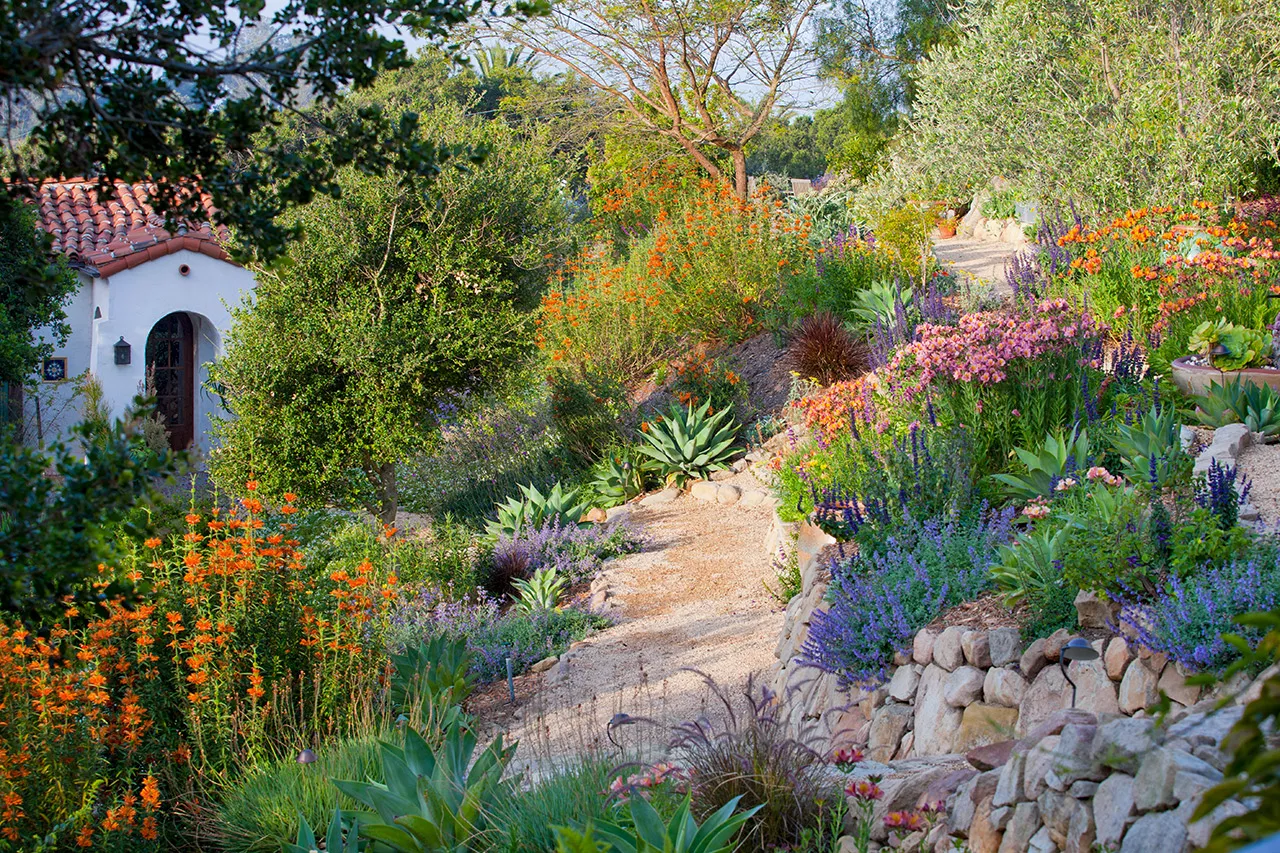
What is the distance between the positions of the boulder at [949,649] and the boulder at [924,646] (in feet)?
0.18

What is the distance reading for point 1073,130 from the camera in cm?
1088

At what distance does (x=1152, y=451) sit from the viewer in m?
4.46

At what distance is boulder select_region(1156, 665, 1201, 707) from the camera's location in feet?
10.6

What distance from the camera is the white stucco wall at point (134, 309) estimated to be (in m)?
14.8

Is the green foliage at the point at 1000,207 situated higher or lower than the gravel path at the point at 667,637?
higher

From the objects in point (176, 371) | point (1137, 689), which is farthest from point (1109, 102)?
point (176, 371)

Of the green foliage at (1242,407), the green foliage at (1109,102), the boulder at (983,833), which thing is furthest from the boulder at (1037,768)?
the green foliage at (1109,102)

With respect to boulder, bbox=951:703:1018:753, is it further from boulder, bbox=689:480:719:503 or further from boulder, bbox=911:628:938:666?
boulder, bbox=689:480:719:503

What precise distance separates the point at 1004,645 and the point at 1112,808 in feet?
4.84

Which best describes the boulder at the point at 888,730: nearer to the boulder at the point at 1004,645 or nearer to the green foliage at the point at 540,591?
the boulder at the point at 1004,645

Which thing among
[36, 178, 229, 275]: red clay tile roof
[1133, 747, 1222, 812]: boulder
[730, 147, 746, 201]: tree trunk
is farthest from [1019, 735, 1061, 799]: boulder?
[730, 147, 746, 201]: tree trunk

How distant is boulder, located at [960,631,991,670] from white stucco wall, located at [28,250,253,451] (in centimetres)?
1268

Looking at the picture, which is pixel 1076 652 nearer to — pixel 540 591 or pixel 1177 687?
pixel 1177 687

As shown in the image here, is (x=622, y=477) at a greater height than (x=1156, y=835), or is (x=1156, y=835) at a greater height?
(x=622, y=477)
